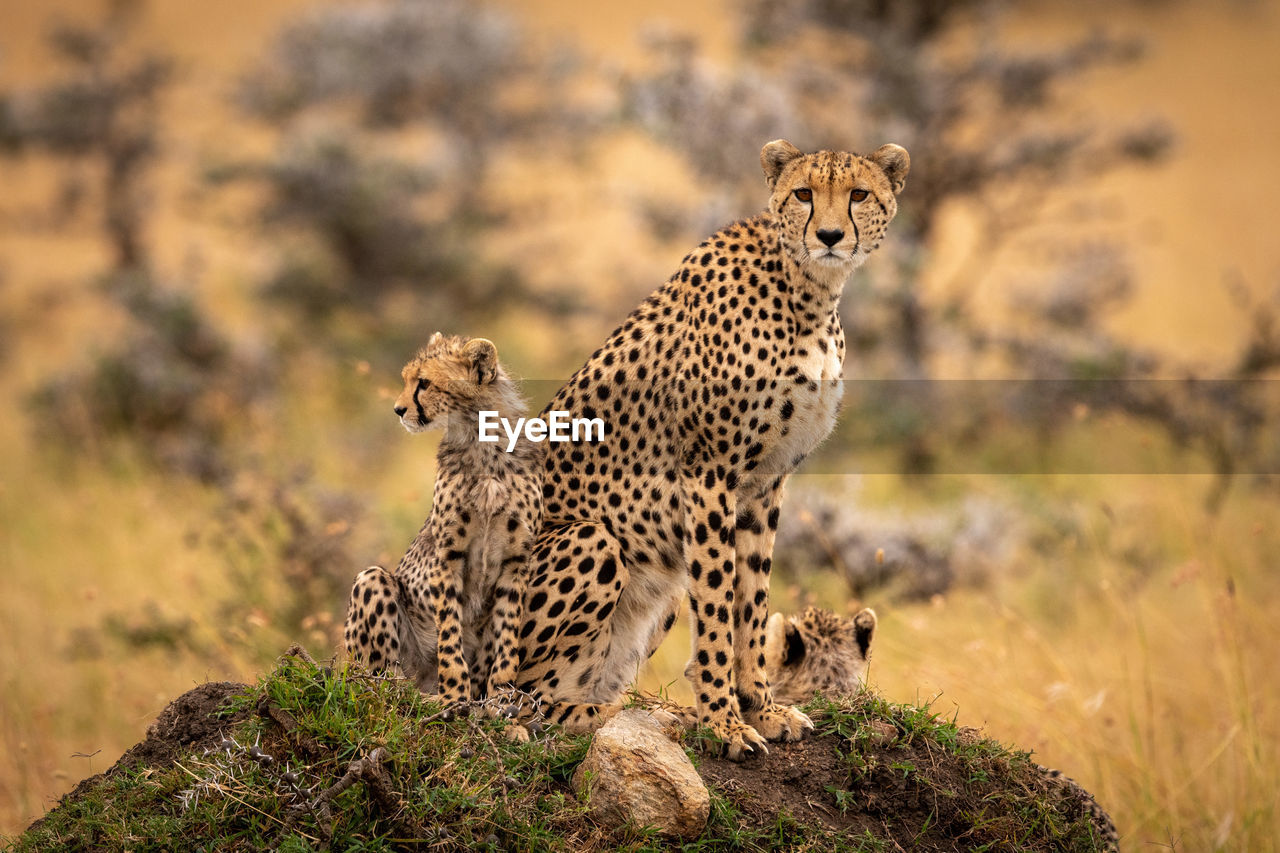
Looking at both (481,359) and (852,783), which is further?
(481,359)

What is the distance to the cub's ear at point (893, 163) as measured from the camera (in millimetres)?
4109

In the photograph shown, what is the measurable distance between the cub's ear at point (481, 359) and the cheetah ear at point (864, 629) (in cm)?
170

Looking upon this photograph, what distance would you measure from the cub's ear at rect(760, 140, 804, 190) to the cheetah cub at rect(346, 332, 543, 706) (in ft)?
3.58

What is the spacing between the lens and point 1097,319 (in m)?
12.6

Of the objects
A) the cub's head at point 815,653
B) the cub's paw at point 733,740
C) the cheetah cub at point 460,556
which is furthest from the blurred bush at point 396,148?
the cub's paw at point 733,740

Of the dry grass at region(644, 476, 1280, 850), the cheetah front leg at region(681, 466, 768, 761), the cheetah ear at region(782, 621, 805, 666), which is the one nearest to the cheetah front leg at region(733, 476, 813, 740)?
the cheetah front leg at region(681, 466, 768, 761)

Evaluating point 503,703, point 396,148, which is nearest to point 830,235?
point 503,703

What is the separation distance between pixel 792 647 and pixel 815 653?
0.09 meters

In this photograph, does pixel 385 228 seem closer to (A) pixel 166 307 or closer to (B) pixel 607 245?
(A) pixel 166 307

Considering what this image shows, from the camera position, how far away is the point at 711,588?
4164 mm

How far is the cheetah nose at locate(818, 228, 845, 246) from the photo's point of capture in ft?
13.1

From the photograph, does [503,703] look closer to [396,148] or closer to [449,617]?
[449,617]

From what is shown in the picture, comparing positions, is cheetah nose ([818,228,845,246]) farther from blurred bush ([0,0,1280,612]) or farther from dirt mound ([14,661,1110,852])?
blurred bush ([0,0,1280,612])

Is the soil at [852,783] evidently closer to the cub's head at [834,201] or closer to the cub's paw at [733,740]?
the cub's paw at [733,740]
